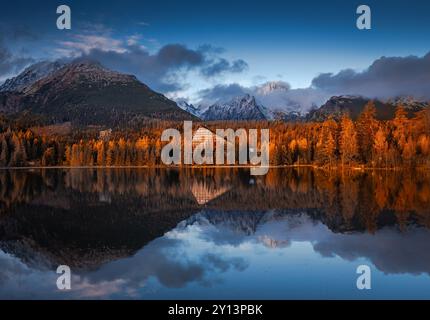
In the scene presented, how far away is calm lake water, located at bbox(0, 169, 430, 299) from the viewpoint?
21.3m

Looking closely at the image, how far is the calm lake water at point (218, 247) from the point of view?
21344 millimetres

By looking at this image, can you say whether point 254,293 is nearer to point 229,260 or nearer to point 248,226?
point 229,260


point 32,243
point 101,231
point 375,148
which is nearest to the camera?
point 32,243

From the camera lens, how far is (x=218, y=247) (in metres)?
30.8

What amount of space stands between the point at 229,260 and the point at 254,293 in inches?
252

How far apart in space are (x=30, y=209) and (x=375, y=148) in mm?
107259

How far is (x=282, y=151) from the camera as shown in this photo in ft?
573

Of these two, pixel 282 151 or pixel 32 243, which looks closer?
pixel 32 243

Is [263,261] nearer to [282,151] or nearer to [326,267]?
[326,267]

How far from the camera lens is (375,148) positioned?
442ft
